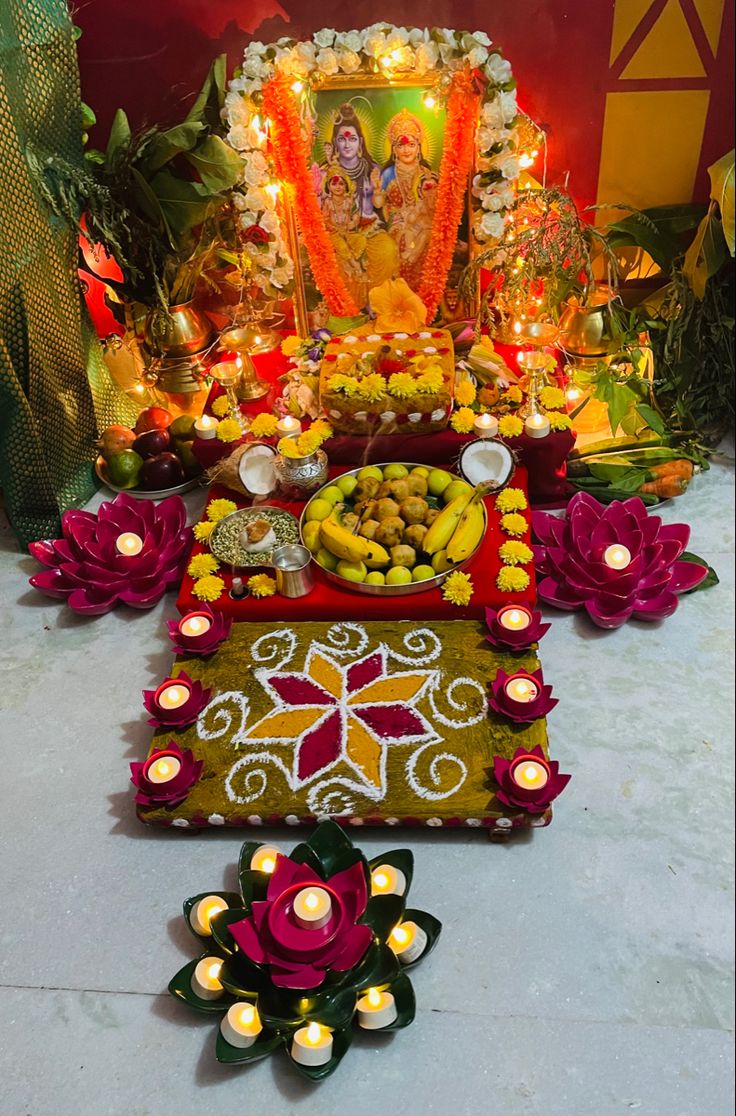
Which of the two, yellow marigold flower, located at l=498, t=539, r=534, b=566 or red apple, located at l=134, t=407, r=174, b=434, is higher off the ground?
red apple, located at l=134, t=407, r=174, b=434

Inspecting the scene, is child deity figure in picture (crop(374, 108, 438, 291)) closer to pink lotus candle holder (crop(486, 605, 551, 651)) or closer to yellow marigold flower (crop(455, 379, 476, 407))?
yellow marigold flower (crop(455, 379, 476, 407))

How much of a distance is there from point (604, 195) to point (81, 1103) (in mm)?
2956

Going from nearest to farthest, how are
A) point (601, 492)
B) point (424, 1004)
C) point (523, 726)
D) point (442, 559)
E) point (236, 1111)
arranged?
point (236, 1111) → point (424, 1004) → point (523, 726) → point (442, 559) → point (601, 492)

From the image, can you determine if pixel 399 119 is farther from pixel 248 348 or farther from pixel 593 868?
pixel 593 868

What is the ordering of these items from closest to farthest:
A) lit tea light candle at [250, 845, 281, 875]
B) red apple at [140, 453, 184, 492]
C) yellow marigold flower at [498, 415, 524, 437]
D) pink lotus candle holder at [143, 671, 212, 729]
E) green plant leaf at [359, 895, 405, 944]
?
1. green plant leaf at [359, 895, 405, 944]
2. lit tea light candle at [250, 845, 281, 875]
3. pink lotus candle holder at [143, 671, 212, 729]
4. yellow marigold flower at [498, 415, 524, 437]
5. red apple at [140, 453, 184, 492]

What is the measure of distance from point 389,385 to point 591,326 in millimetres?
735

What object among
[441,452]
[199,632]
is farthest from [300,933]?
[441,452]

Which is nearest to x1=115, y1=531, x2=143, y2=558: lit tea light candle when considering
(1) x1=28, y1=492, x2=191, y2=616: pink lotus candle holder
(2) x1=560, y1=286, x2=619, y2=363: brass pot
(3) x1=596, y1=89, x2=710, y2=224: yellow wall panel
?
(1) x1=28, y1=492, x2=191, y2=616: pink lotus candle holder

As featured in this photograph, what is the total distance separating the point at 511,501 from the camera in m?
2.59

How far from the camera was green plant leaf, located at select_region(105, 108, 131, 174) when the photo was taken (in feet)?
9.22

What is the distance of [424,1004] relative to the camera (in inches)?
69.1

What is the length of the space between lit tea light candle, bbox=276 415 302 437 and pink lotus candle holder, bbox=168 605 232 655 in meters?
0.65

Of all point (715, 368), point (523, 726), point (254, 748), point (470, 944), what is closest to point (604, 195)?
point (715, 368)

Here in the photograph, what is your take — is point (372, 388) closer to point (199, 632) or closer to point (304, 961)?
point (199, 632)
